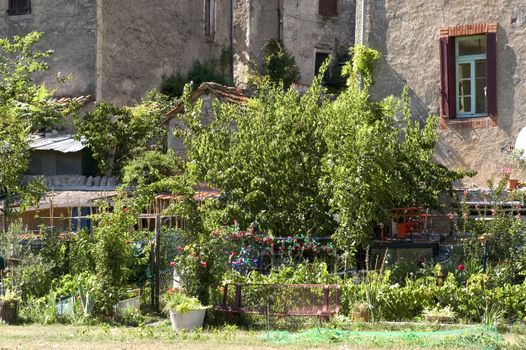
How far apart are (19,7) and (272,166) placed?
47.1 feet

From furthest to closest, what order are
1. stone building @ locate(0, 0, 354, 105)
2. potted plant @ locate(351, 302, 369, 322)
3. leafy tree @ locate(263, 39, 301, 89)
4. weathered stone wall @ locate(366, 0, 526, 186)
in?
leafy tree @ locate(263, 39, 301, 89), stone building @ locate(0, 0, 354, 105), weathered stone wall @ locate(366, 0, 526, 186), potted plant @ locate(351, 302, 369, 322)

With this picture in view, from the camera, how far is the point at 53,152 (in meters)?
24.8

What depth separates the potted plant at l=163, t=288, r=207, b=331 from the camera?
13.7 metres

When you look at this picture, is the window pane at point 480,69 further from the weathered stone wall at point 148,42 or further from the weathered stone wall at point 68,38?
the weathered stone wall at point 68,38

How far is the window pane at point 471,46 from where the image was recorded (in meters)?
17.9

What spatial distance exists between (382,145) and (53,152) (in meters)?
11.7

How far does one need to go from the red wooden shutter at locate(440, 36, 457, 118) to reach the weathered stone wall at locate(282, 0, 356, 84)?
43.1 feet

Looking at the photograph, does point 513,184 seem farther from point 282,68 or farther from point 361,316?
point 282,68

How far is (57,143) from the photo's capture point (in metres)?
24.9

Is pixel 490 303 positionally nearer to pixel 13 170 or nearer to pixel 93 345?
pixel 93 345

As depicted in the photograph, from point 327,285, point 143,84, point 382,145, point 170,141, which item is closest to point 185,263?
point 327,285

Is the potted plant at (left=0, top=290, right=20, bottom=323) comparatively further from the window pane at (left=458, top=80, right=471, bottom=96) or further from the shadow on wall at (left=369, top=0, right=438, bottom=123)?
the window pane at (left=458, top=80, right=471, bottom=96)

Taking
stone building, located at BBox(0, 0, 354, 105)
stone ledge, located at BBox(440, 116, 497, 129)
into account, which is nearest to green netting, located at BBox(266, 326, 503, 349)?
stone ledge, located at BBox(440, 116, 497, 129)

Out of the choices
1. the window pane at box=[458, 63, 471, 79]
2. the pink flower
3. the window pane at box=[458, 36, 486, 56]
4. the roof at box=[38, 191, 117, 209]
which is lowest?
the roof at box=[38, 191, 117, 209]
